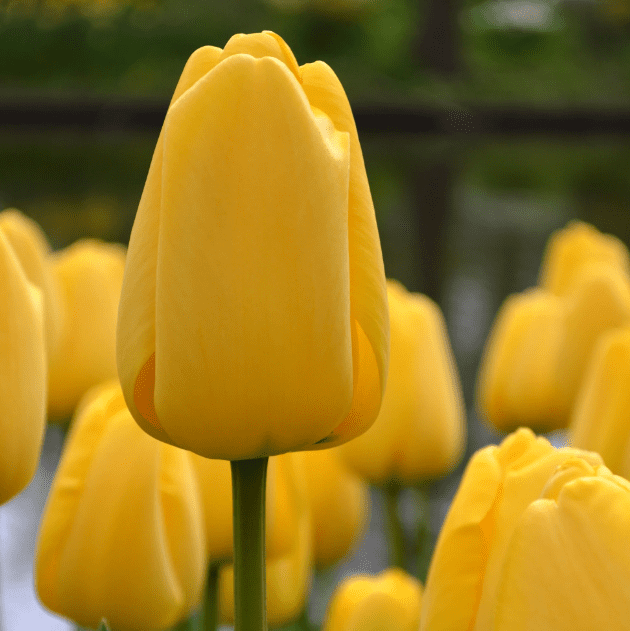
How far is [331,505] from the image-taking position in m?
0.61

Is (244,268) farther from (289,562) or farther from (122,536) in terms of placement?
(289,562)

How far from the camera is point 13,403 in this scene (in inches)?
A: 11.8

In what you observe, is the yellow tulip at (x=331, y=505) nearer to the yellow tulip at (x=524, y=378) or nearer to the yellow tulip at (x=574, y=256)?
the yellow tulip at (x=524, y=378)

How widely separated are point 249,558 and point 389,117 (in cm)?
967

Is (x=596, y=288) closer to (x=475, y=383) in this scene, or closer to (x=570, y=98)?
(x=475, y=383)

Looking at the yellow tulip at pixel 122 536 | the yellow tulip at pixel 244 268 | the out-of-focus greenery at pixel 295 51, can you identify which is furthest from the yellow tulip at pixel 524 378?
the out-of-focus greenery at pixel 295 51

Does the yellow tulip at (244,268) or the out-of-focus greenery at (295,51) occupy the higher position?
the yellow tulip at (244,268)

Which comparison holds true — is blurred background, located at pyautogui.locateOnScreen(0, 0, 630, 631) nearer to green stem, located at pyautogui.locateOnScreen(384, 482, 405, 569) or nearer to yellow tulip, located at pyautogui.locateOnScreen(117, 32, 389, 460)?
green stem, located at pyautogui.locateOnScreen(384, 482, 405, 569)

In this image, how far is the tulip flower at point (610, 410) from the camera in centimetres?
37

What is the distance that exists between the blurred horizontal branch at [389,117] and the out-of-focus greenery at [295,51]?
0.44 ft

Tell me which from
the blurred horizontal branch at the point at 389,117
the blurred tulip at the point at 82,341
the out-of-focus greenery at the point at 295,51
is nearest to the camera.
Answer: the blurred tulip at the point at 82,341

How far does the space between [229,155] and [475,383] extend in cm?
182

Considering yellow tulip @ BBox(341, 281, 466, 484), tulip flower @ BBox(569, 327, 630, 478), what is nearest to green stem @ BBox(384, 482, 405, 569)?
yellow tulip @ BBox(341, 281, 466, 484)

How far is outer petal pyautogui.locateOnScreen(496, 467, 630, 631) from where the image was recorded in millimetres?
201
